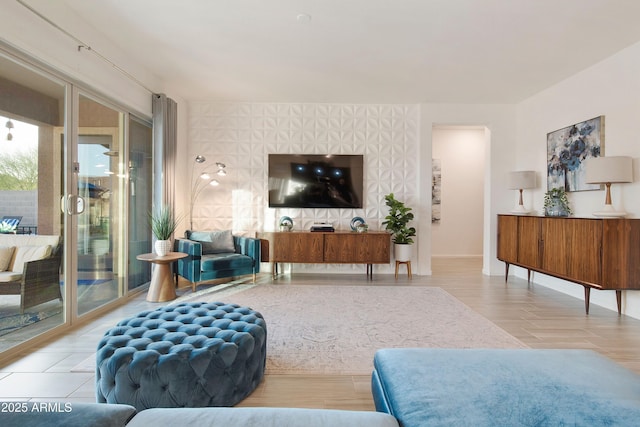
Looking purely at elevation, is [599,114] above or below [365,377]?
above

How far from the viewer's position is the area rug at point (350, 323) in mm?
2367

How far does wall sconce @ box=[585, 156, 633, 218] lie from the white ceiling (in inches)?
48.0

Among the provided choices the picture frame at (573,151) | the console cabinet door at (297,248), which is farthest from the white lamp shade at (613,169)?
the console cabinet door at (297,248)

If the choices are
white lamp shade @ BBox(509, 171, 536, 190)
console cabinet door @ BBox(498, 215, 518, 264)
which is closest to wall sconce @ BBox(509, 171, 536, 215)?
white lamp shade @ BBox(509, 171, 536, 190)

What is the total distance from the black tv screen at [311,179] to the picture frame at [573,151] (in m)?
2.69

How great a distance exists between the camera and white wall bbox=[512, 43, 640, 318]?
3453 millimetres

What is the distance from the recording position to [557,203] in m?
4.38

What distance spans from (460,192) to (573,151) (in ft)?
10.7

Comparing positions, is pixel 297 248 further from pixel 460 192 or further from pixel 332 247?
pixel 460 192

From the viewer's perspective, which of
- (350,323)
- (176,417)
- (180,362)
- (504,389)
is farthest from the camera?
(350,323)

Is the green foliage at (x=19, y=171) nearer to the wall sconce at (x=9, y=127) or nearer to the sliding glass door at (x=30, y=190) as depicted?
the sliding glass door at (x=30, y=190)

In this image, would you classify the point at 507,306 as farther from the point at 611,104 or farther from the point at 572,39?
the point at 572,39

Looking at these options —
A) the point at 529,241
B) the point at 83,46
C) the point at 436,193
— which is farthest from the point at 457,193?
the point at 83,46

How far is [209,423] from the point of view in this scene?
972mm
